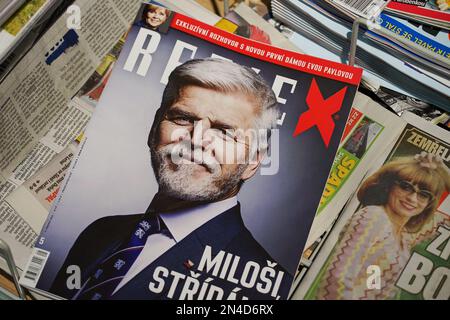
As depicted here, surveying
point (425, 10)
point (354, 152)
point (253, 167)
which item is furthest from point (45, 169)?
point (425, 10)

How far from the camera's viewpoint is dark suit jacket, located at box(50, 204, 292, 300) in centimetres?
49

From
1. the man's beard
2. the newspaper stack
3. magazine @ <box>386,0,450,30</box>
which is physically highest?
magazine @ <box>386,0,450,30</box>

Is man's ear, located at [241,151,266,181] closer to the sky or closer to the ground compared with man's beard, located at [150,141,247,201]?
closer to the sky

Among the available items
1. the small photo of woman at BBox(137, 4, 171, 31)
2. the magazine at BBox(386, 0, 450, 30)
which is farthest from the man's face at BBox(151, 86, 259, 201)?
the magazine at BBox(386, 0, 450, 30)

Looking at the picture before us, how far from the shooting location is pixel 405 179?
1.74 ft

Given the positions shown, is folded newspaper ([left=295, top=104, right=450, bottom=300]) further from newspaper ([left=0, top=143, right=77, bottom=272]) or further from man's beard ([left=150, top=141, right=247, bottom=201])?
newspaper ([left=0, top=143, right=77, bottom=272])

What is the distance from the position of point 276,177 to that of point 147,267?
0.19 meters

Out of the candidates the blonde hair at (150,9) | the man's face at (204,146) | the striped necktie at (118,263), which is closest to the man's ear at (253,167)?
the man's face at (204,146)

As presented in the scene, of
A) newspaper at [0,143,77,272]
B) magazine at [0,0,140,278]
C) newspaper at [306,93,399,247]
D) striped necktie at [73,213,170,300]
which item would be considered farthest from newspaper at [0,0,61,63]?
newspaper at [306,93,399,247]

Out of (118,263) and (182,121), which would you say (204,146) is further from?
(118,263)

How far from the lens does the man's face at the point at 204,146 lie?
1.67 feet

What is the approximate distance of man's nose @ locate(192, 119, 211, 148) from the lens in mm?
512

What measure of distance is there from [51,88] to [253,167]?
289mm

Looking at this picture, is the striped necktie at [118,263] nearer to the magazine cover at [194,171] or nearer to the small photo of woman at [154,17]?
the magazine cover at [194,171]
